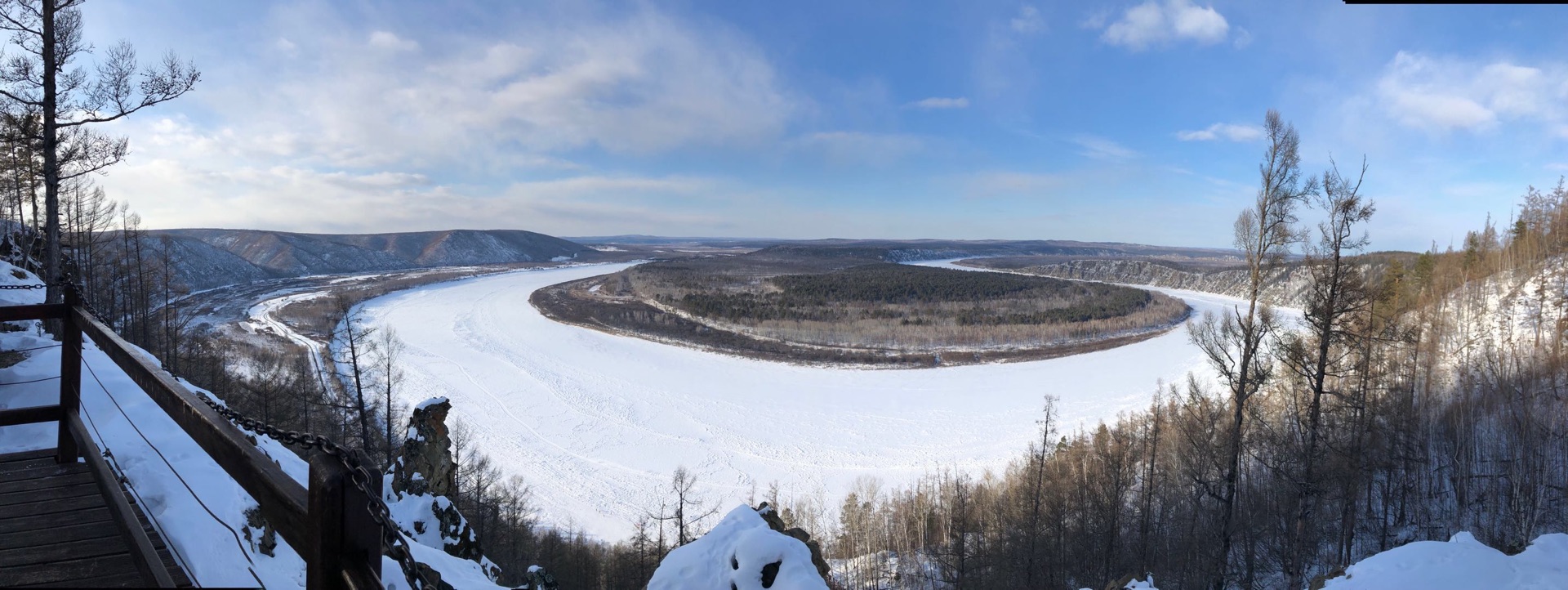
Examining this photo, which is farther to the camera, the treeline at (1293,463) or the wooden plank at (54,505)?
the treeline at (1293,463)

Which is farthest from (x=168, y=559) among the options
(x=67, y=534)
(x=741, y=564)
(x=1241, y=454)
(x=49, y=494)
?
(x=1241, y=454)

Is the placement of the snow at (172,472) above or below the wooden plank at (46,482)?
below

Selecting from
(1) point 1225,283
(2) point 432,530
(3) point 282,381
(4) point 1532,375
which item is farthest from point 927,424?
(1) point 1225,283

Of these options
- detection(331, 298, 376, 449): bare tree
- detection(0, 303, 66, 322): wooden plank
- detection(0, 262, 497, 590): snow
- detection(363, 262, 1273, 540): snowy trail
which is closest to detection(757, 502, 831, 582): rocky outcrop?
detection(0, 262, 497, 590): snow

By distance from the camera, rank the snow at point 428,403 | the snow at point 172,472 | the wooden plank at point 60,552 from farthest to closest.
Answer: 1. the snow at point 428,403
2. the snow at point 172,472
3. the wooden plank at point 60,552

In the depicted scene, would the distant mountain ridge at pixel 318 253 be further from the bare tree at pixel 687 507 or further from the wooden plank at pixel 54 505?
the wooden plank at pixel 54 505

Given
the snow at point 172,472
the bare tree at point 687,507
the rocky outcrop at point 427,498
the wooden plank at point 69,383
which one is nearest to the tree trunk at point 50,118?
the snow at point 172,472

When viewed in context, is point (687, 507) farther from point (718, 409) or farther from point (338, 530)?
point (338, 530)
